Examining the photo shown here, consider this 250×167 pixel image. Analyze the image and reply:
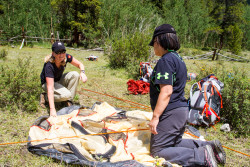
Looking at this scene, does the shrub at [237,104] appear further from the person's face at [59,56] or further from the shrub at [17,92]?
the shrub at [17,92]

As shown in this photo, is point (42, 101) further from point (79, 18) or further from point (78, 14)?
point (79, 18)

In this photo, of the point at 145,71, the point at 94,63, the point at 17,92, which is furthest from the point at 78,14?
the point at 17,92

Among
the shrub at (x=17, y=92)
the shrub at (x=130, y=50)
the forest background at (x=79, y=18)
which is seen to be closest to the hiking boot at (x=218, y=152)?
the shrub at (x=17, y=92)

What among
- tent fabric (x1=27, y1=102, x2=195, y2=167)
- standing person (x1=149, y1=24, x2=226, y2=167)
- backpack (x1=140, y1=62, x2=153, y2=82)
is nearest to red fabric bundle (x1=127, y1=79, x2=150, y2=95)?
backpack (x1=140, y1=62, x2=153, y2=82)

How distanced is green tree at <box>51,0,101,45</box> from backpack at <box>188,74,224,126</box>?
49.9ft

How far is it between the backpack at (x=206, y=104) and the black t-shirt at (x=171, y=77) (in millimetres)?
1258

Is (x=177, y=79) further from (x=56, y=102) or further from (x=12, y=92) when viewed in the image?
(x=12, y=92)

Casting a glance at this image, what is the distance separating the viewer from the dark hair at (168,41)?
2082mm

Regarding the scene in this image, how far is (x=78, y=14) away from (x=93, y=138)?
16.9 metres

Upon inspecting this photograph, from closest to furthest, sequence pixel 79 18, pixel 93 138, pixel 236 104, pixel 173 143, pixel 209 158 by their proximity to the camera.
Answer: pixel 209 158, pixel 173 143, pixel 93 138, pixel 236 104, pixel 79 18

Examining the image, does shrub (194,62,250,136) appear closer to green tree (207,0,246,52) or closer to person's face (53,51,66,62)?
person's face (53,51,66,62)

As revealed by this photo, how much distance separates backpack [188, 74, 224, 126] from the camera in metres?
3.34

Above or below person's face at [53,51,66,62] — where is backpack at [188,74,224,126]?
below

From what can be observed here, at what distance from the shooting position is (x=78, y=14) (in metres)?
17.5
